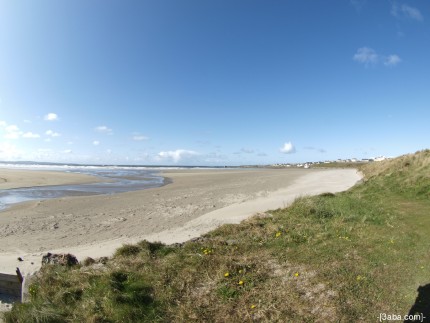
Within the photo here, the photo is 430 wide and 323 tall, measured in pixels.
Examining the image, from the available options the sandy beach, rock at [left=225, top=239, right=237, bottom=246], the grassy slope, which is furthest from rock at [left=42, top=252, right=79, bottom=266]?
rock at [left=225, top=239, right=237, bottom=246]

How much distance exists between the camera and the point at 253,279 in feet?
20.1

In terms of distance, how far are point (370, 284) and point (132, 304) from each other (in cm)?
439

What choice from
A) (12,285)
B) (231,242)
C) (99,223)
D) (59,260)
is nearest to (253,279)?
(231,242)

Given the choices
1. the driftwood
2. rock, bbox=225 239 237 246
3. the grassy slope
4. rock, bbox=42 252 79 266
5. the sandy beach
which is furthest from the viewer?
the sandy beach

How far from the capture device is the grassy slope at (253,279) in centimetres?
505

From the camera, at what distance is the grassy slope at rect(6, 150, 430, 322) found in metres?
5.05

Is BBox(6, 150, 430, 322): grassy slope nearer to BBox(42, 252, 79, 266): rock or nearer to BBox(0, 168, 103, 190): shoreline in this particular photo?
BBox(42, 252, 79, 266): rock

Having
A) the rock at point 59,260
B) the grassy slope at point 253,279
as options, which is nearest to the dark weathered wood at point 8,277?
the rock at point 59,260

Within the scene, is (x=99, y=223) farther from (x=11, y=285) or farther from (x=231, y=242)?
(x=231, y=242)

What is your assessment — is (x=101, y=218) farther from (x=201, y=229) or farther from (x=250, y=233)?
(x=250, y=233)

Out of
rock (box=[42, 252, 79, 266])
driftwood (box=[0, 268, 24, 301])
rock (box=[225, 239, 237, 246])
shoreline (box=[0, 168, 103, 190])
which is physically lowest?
driftwood (box=[0, 268, 24, 301])

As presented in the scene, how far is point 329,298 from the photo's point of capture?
5219 mm

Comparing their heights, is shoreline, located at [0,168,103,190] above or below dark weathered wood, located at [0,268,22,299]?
above

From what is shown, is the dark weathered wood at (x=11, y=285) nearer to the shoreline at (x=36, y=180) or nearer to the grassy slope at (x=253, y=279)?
the grassy slope at (x=253, y=279)
